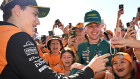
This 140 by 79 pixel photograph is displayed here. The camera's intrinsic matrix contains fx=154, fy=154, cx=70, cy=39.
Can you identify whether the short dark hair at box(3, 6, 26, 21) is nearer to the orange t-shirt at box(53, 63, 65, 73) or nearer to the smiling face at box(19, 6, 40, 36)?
Answer: the smiling face at box(19, 6, 40, 36)

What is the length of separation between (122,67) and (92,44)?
33.2 inches

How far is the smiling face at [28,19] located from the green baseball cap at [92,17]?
1.77 m

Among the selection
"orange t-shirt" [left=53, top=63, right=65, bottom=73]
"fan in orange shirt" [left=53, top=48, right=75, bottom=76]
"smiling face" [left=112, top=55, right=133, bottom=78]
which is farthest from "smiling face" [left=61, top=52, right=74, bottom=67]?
"smiling face" [left=112, top=55, right=133, bottom=78]

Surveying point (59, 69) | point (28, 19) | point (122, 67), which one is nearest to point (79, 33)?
point (59, 69)

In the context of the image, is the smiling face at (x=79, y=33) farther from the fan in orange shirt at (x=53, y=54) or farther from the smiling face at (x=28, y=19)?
the smiling face at (x=28, y=19)

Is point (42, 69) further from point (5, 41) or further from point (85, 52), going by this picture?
point (85, 52)

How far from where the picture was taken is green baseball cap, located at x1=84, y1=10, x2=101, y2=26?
3592 millimetres

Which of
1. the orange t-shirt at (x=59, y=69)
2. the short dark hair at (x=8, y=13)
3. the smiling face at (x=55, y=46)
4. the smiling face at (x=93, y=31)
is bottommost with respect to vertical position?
the orange t-shirt at (x=59, y=69)

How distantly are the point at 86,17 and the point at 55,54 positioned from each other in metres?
2.56

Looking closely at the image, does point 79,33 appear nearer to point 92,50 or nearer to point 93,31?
point 93,31

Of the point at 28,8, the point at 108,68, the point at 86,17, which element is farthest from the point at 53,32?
the point at 28,8

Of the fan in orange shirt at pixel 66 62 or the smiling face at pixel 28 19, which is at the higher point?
the smiling face at pixel 28 19

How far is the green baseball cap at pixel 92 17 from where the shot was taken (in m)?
3.59

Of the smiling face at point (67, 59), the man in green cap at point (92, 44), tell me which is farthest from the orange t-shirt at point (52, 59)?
the man in green cap at point (92, 44)
